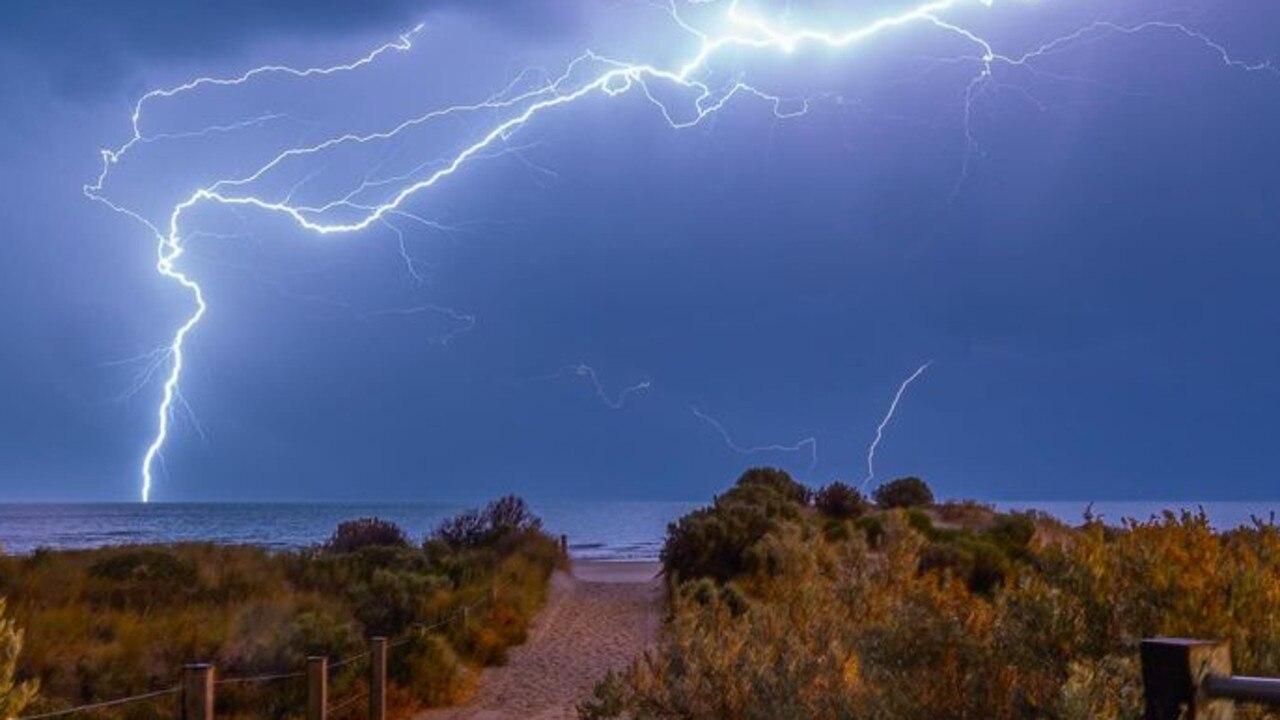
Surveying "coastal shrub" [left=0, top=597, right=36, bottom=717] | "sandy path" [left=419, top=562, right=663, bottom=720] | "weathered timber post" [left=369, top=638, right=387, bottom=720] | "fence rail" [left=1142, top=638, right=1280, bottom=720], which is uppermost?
"fence rail" [left=1142, top=638, right=1280, bottom=720]

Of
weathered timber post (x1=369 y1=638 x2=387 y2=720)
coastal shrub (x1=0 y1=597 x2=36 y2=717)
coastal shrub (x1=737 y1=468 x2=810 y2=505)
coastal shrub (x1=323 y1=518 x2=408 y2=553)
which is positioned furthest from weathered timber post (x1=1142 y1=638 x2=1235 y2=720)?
coastal shrub (x1=737 y1=468 x2=810 y2=505)

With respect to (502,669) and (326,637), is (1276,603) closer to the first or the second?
(326,637)

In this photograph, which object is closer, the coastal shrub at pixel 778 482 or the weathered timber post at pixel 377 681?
the weathered timber post at pixel 377 681

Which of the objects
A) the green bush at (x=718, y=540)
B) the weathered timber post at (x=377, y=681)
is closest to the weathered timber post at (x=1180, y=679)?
the weathered timber post at (x=377, y=681)

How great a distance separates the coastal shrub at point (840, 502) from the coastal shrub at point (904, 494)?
9.30ft

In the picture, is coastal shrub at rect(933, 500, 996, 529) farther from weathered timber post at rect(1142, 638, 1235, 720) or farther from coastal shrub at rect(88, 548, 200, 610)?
weathered timber post at rect(1142, 638, 1235, 720)

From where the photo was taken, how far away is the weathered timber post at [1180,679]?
118 inches

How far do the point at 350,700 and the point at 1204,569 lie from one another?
8.95 m

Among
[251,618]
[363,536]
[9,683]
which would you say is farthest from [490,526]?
[9,683]

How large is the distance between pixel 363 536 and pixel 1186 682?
2585cm

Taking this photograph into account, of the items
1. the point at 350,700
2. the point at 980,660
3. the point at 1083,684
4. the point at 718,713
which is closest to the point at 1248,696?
the point at 1083,684

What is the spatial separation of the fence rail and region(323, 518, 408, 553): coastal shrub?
24.4 m

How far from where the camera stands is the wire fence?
22.6ft

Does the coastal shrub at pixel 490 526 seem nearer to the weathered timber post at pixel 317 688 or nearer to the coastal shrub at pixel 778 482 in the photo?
the coastal shrub at pixel 778 482
